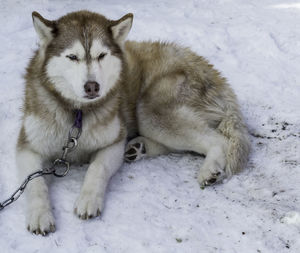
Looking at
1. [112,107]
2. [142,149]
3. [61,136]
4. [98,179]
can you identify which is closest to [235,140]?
[142,149]

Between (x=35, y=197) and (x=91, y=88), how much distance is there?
3.11ft

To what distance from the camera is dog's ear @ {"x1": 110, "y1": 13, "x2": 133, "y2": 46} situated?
347 centimetres

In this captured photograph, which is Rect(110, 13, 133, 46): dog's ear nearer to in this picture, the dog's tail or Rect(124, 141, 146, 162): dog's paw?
Rect(124, 141, 146, 162): dog's paw

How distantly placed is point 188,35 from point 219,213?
398cm

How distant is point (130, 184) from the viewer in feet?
11.7

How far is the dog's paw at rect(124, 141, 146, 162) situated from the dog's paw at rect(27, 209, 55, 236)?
1.22 metres

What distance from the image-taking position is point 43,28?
327 centimetres

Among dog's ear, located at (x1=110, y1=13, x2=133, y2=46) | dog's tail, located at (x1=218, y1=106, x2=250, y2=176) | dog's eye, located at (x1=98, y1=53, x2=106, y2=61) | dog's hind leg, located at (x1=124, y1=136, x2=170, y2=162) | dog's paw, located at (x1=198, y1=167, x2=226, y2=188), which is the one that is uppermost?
dog's ear, located at (x1=110, y1=13, x2=133, y2=46)

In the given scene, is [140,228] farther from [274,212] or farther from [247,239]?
[274,212]

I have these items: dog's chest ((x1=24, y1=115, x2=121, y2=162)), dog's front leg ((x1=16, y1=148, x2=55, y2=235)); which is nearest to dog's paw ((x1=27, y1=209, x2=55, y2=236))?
dog's front leg ((x1=16, y1=148, x2=55, y2=235))

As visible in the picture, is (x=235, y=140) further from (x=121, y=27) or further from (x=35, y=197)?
(x=35, y=197)

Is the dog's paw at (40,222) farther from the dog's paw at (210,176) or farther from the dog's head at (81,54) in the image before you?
the dog's paw at (210,176)

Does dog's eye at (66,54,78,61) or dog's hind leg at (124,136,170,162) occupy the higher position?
dog's eye at (66,54,78,61)

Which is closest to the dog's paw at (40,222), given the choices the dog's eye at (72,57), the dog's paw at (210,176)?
the dog's eye at (72,57)
